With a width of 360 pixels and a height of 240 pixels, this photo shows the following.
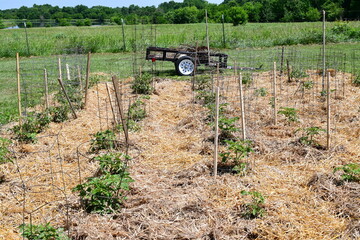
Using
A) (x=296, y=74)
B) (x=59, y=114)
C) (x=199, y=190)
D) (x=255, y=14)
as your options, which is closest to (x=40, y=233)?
(x=199, y=190)

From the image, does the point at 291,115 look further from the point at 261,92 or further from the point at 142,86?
the point at 142,86

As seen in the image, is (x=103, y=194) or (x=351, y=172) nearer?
(x=103, y=194)

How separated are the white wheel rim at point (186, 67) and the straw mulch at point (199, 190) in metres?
5.16

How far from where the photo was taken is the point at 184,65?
11.9 m

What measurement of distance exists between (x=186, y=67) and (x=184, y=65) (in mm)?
95

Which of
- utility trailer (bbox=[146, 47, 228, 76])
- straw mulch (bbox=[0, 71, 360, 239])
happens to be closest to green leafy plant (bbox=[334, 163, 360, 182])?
straw mulch (bbox=[0, 71, 360, 239])

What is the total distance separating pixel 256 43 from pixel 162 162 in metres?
16.3

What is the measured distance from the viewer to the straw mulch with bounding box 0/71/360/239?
12.3ft

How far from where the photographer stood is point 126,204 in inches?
167

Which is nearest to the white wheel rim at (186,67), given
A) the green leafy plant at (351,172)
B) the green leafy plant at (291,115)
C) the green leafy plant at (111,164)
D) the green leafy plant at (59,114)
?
the green leafy plant at (59,114)

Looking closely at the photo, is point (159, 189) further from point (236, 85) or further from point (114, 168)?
point (236, 85)

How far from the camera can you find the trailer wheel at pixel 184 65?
11727 millimetres

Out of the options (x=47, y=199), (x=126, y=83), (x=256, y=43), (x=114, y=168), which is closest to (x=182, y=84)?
(x=126, y=83)

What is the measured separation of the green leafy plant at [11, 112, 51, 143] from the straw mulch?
19 centimetres
